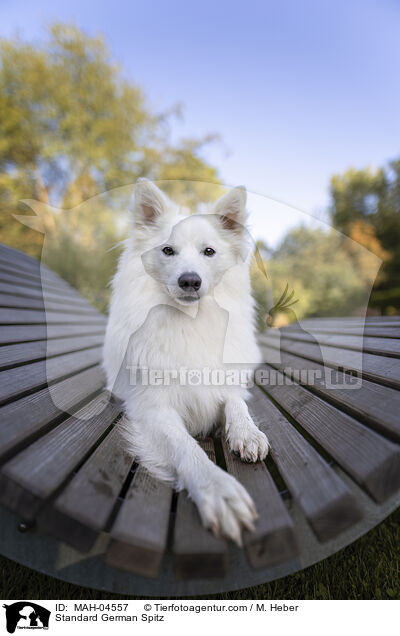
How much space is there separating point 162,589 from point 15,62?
18.7m

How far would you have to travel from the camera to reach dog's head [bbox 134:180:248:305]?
5.44 feet

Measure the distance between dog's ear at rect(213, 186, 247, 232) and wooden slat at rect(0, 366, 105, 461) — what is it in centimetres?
130

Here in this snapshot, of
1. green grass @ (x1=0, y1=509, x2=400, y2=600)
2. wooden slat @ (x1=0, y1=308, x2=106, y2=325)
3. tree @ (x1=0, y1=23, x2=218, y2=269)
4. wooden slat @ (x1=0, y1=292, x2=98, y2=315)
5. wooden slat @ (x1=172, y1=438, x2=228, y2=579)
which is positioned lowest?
green grass @ (x1=0, y1=509, x2=400, y2=600)

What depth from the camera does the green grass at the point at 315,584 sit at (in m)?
1.53

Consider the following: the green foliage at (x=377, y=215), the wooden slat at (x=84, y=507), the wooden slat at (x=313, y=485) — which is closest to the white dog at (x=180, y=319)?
the wooden slat at (x=313, y=485)

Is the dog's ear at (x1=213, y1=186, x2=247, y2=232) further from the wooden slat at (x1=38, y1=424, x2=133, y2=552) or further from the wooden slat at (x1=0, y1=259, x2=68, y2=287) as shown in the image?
the wooden slat at (x1=0, y1=259, x2=68, y2=287)

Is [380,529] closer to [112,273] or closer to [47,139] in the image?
[112,273]

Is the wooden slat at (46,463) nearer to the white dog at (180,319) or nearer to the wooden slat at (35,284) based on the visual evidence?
the white dog at (180,319)

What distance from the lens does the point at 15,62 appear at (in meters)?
13.7

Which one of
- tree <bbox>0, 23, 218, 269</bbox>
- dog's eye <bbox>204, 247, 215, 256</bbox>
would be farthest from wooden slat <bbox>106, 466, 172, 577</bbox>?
tree <bbox>0, 23, 218, 269</bbox>

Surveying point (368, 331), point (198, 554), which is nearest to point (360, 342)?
point (368, 331)

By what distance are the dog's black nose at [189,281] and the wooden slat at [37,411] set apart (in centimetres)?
88
